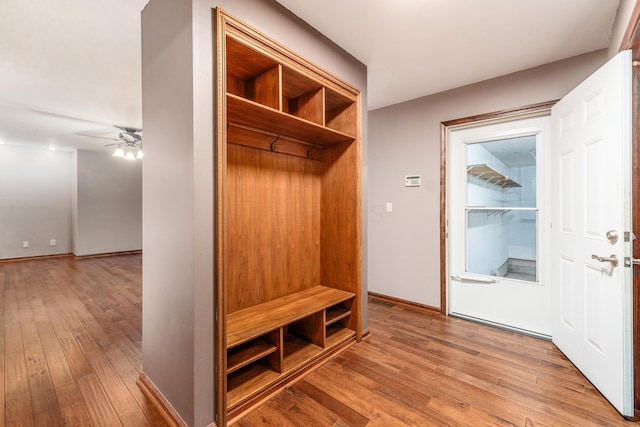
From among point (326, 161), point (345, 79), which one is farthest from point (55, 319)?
point (345, 79)

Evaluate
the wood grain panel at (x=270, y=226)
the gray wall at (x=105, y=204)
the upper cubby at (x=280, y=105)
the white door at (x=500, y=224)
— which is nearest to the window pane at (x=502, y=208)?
the white door at (x=500, y=224)

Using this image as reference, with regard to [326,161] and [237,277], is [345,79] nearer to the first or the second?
[326,161]

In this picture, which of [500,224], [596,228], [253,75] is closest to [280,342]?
[253,75]

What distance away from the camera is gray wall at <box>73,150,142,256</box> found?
6.55 meters

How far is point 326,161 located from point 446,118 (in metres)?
1.51

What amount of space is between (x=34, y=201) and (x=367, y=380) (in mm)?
8228

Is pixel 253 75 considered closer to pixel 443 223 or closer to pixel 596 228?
pixel 443 223

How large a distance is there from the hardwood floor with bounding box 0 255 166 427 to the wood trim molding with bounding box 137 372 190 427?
3cm

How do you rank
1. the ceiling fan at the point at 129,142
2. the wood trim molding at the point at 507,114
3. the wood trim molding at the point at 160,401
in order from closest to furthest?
the wood trim molding at the point at 160,401 < the wood trim molding at the point at 507,114 < the ceiling fan at the point at 129,142

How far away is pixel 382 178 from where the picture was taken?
3.64 metres

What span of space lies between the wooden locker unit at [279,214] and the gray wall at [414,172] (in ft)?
3.77

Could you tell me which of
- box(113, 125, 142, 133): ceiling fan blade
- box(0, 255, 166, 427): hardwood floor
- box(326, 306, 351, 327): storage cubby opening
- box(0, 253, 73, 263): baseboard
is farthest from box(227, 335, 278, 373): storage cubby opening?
box(0, 253, 73, 263): baseboard

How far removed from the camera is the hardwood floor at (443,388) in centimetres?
163

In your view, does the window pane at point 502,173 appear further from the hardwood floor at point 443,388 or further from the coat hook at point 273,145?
the coat hook at point 273,145
